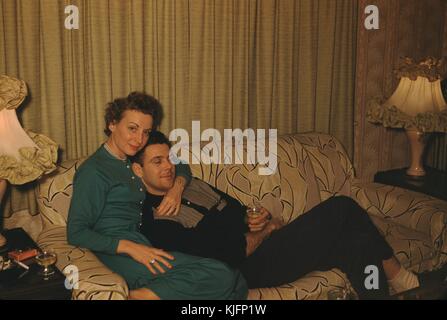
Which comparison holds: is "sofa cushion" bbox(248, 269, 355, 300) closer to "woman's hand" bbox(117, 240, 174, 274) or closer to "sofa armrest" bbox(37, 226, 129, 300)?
"woman's hand" bbox(117, 240, 174, 274)

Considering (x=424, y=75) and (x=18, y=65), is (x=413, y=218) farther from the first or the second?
(x=18, y=65)

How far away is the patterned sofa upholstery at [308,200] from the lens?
214 centimetres

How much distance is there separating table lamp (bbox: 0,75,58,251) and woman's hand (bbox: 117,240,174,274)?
17.2 inches

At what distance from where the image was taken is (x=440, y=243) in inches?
99.9

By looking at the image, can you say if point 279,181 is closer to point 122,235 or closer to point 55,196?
point 122,235

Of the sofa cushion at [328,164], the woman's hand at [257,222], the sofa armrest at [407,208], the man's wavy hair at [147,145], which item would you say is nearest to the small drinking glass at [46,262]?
the man's wavy hair at [147,145]

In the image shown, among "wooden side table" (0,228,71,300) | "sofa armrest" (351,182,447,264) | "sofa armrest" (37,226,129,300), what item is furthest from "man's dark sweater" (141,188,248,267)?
"sofa armrest" (351,182,447,264)

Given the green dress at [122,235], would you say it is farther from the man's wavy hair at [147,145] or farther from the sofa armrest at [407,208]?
the sofa armrest at [407,208]

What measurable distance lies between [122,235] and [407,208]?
58.9 inches

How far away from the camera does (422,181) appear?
2961 mm

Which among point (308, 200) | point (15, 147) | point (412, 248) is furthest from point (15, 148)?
point (412, 248)

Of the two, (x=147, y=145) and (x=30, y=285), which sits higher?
(x=147, y=145)

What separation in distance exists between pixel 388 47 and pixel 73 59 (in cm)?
215

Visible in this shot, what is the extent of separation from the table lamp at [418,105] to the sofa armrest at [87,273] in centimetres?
185
